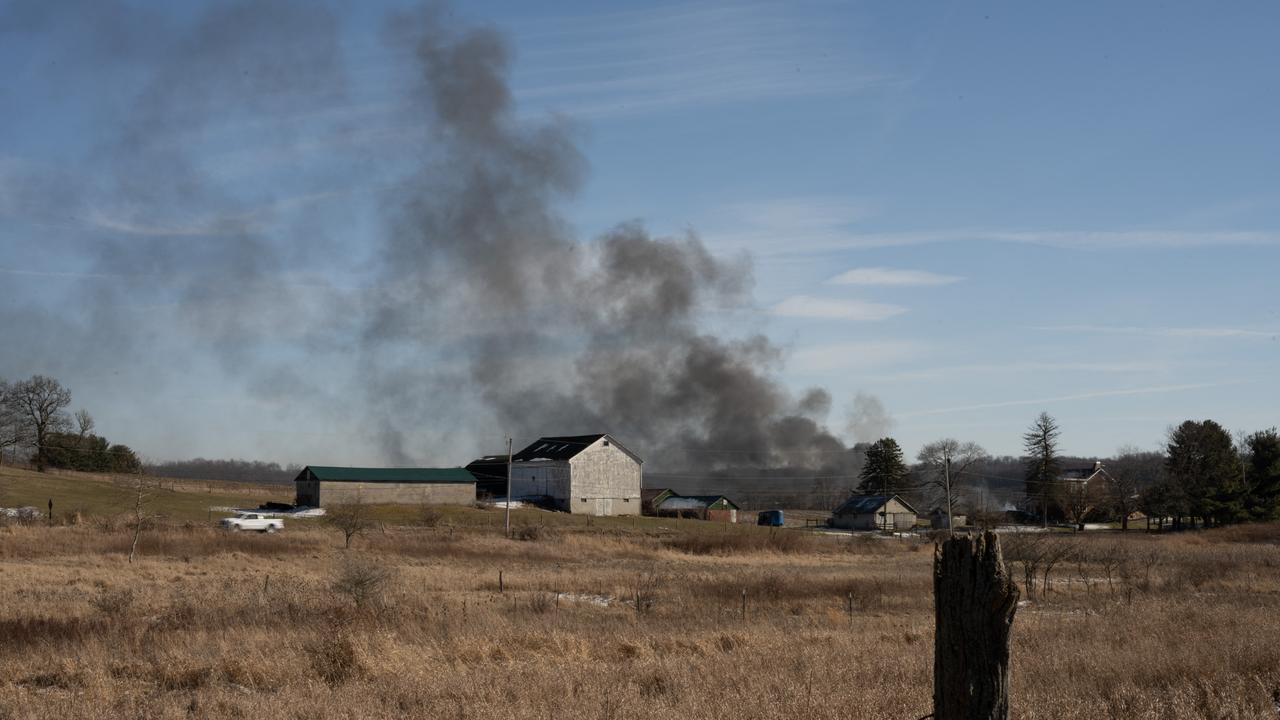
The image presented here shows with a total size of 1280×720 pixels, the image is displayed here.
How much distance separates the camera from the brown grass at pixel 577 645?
10.7 meters

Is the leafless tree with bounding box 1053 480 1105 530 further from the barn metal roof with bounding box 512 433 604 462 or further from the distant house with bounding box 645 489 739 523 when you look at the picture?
the barn metal roof with bounding box 512 433 604 462

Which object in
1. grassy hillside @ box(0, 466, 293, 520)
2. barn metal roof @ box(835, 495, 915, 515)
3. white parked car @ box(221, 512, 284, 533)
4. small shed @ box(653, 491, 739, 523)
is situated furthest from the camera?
small shed @ box(653, 491, 739, 523)

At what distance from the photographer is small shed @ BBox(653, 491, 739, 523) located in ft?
332

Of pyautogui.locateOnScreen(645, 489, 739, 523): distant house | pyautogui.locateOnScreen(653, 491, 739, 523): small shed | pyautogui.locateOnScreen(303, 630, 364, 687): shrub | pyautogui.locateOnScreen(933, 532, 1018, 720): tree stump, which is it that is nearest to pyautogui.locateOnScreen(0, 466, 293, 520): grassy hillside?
pyautogui.locateOnScreen(645, 489, 739, 523): distant house

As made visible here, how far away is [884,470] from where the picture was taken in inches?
5015

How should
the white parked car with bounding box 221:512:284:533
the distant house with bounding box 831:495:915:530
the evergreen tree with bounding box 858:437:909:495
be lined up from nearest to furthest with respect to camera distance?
the white parked car with bounding box 221:512:284:533 → the distant house with bounding box 831:495:915:530 → the evergreen tree with bounding box 858:437:909:495

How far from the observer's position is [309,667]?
13672 mm

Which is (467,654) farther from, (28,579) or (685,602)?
(28,579)

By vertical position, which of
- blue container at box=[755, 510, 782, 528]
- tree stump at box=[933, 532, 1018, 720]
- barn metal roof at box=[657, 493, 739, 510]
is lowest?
blue container at box=[755, 510, 782, 528]

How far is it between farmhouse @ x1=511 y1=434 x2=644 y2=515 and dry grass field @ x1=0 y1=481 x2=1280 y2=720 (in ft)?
191

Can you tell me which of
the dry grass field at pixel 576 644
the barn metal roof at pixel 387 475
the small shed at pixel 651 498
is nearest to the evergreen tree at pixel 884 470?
the small shed at pixel 651 498

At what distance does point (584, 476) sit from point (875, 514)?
99.0 ft

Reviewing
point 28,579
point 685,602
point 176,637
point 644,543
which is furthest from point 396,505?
point 176,637

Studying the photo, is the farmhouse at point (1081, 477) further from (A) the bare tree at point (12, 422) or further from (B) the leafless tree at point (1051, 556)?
(A) the bare tree at point (12, 422)
